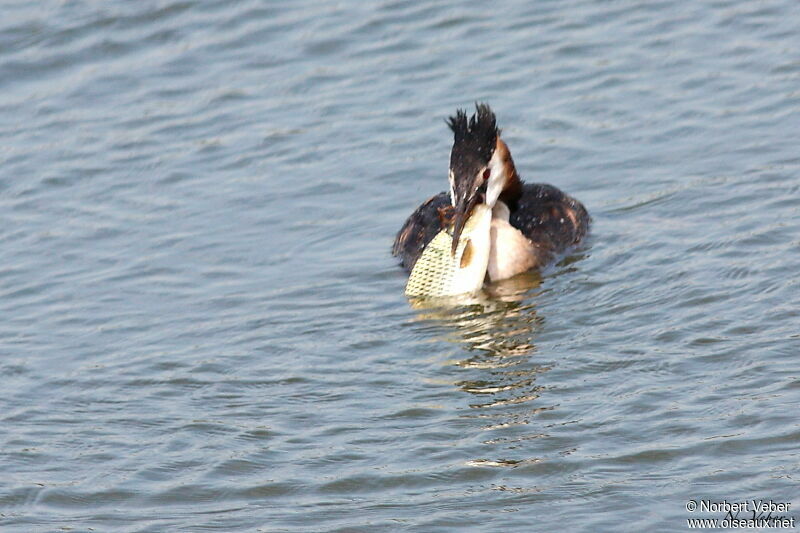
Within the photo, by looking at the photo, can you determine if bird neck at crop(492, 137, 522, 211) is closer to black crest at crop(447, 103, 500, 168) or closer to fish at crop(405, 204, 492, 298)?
black crest at crop(447, 103, 500, 168)

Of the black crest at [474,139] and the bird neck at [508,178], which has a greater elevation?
the black crest at [474,139]

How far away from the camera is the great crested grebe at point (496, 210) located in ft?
33.9

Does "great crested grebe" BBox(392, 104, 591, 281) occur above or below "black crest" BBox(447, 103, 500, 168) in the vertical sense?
below

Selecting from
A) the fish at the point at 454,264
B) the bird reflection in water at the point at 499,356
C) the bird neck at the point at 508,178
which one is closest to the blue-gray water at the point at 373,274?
the bird reflection in water at the point at 499,356

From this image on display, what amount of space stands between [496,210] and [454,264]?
0.98 m

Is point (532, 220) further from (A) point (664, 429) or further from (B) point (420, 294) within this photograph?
(A) point (664, 429)

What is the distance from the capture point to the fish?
33.7 ft

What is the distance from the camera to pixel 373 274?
1091 centimetres

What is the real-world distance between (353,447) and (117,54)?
29.8 ft

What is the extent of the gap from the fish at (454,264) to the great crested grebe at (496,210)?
0.41ft

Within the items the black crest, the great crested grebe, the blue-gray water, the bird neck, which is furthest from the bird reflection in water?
the black crest

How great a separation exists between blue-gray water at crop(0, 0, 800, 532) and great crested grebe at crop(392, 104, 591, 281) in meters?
0.28

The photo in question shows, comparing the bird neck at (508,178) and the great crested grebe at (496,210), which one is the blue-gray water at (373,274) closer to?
the great crested grebe at (496,210)

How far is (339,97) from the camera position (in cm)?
1424
